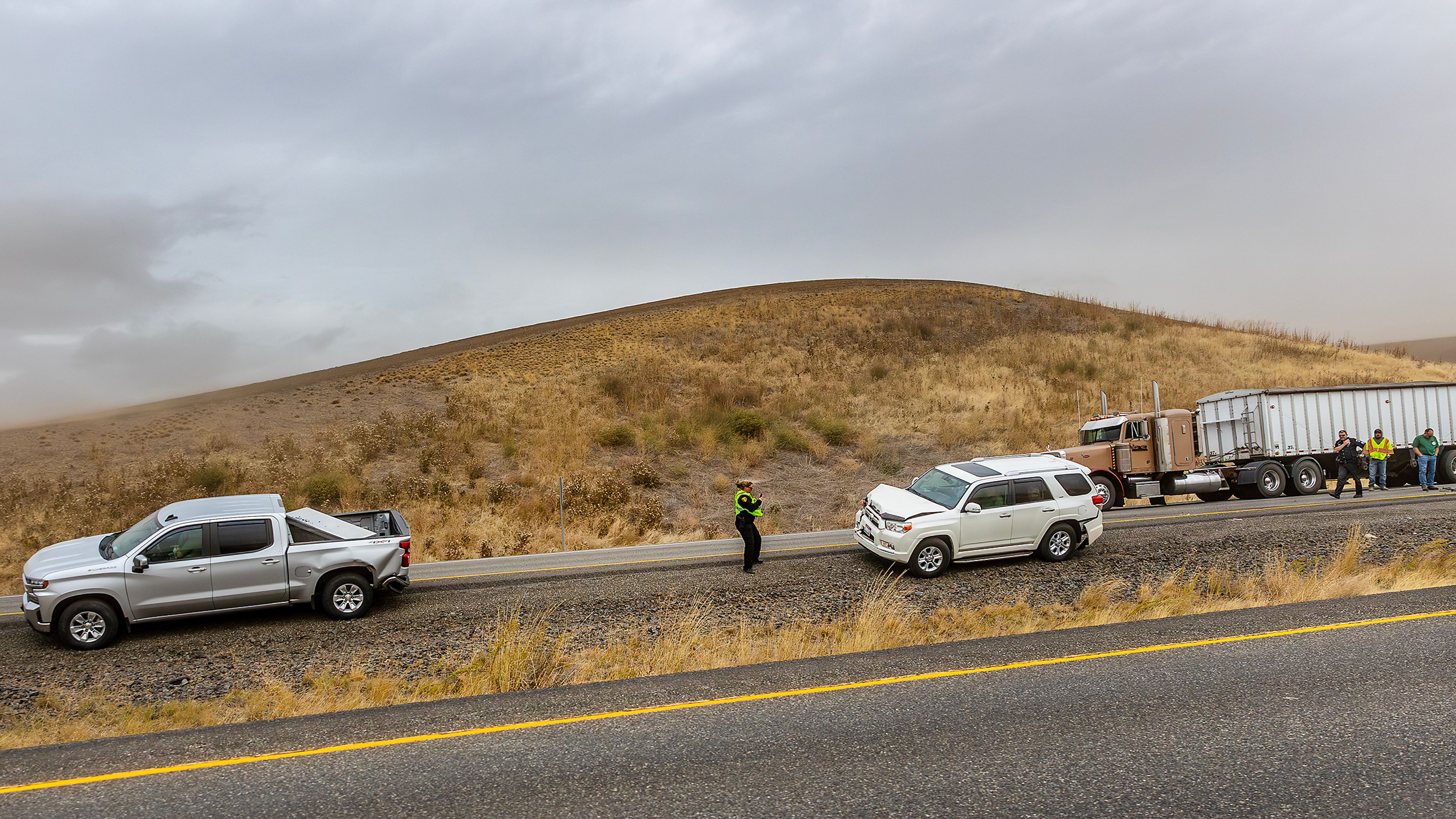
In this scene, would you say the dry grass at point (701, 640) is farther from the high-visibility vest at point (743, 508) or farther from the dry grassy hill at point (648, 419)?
the dry grassy hill at point (648, 419)

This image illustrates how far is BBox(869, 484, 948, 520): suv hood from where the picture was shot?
1441cm

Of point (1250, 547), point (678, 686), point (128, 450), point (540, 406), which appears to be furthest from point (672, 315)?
point (678, 686)

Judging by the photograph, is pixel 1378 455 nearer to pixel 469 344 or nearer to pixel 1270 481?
pixel 1270 481

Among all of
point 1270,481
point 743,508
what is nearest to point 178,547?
point 743,508

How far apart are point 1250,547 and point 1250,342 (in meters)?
45.5

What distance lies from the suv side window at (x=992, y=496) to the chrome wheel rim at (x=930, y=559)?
1.11m

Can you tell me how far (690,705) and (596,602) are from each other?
6.47 m

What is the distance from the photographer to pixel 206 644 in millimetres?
11148

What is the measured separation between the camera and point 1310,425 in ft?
78.5

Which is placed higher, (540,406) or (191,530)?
(540,406)

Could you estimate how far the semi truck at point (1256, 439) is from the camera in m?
22.7

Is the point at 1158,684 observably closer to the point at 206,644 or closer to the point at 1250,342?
the point at 206,644

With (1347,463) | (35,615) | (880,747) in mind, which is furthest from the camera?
(1347,463)

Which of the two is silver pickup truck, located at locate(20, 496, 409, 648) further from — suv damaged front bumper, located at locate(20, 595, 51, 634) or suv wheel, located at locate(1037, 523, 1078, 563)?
suv wheel, located at locate(1037, 523, 1078, 563)
